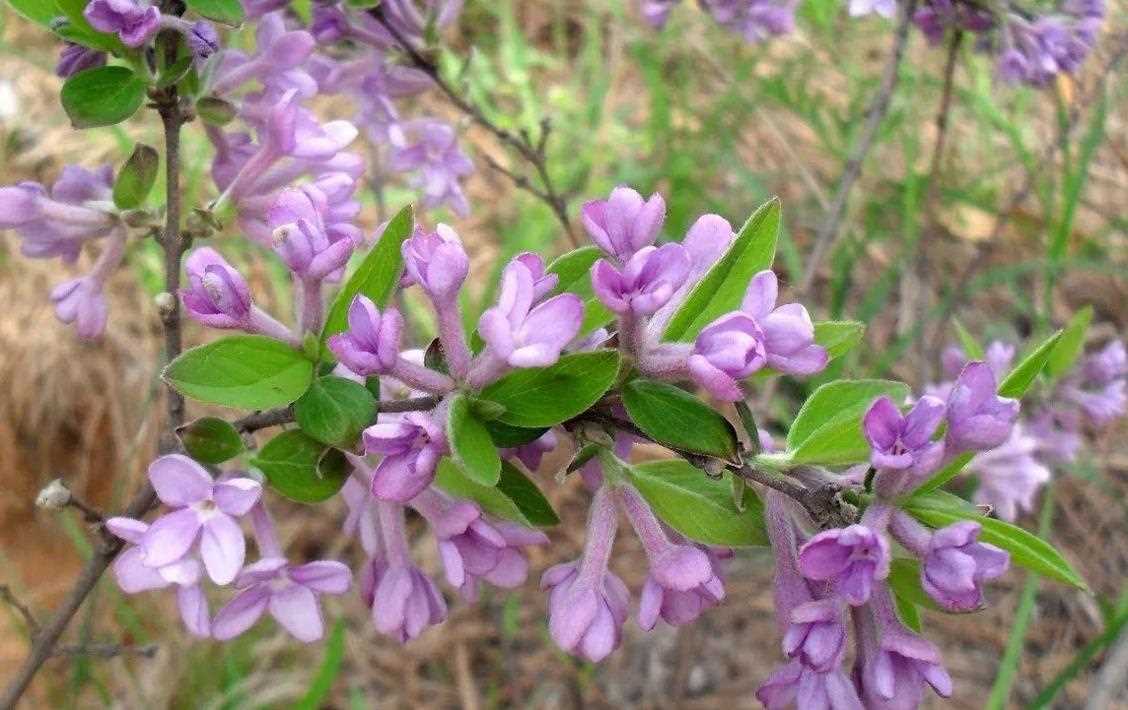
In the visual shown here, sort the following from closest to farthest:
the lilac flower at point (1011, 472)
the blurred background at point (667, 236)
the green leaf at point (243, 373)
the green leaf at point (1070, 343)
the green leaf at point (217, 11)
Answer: the green leaf at point (243, 373) < the green leaf at point (217, 11) < the green leaf at point (1070, 343) < the lilac flower at point (1011, 472) < the blurred background at point (667, 236)

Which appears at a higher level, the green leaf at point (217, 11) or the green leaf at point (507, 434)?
the green leaf at point (217, 11)

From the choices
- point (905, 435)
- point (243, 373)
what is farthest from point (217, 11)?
point (905, 435)

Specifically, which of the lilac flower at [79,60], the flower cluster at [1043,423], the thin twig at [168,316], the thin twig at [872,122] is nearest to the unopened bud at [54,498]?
the thin twig at [168,316]

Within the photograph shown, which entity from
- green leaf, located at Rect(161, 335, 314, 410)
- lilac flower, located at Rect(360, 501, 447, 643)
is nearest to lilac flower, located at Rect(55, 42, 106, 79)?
green leaf, located at Rect(161, 335, 314, 410)

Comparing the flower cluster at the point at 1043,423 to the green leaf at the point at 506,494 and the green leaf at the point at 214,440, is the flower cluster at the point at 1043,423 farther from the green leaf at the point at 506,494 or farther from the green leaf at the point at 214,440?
the green leaf at the point at 214,440

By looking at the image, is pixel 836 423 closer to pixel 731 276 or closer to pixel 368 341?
pixel 731 276

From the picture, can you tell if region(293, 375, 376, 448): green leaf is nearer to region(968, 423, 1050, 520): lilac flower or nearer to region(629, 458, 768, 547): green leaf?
region(629, 458, 768, 547): green leaf
